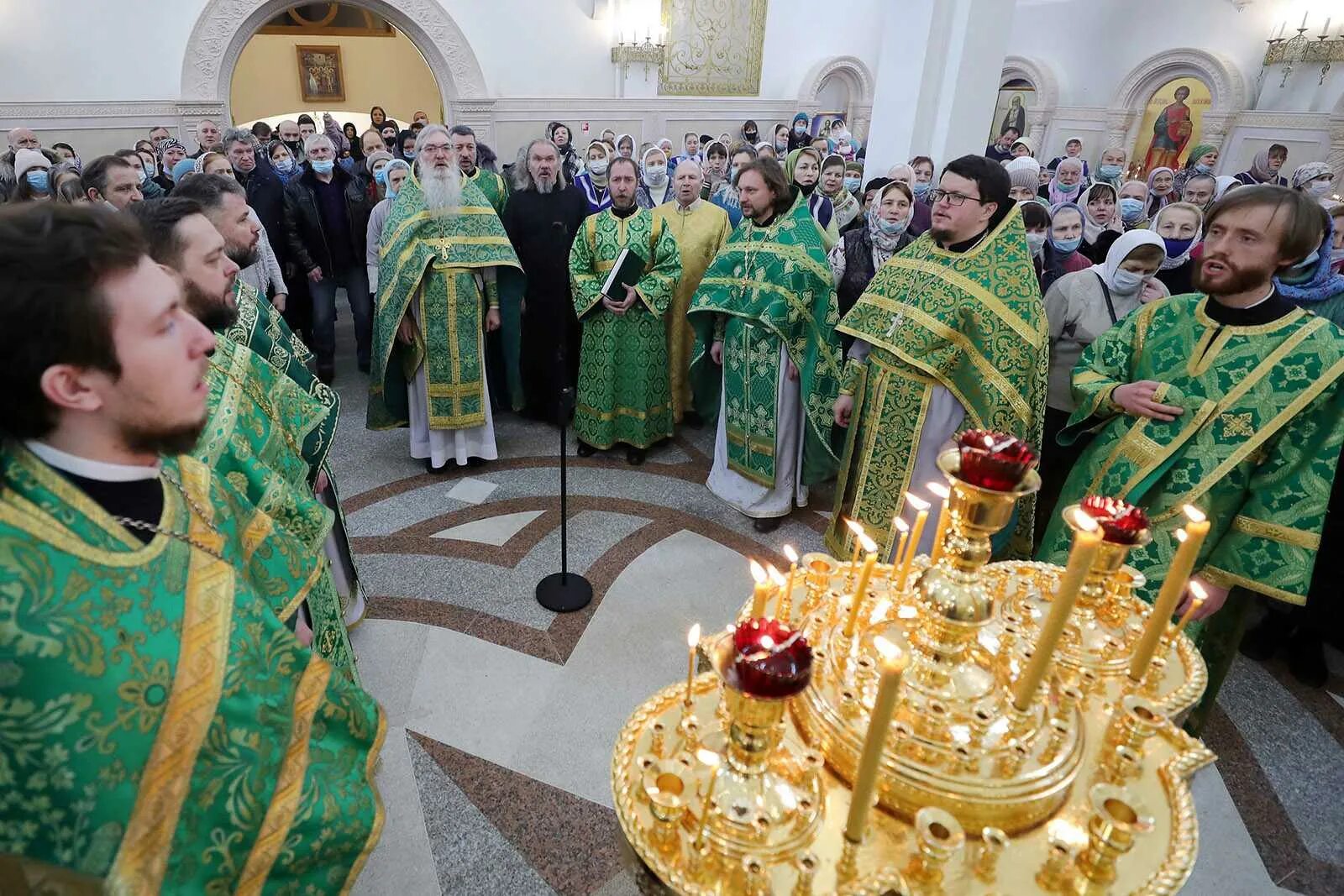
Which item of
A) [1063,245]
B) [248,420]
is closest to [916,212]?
[1063,245]

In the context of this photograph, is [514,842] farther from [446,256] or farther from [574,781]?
[446,256]

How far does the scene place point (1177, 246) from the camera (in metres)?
3.77

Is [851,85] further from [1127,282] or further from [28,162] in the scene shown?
[28,162]

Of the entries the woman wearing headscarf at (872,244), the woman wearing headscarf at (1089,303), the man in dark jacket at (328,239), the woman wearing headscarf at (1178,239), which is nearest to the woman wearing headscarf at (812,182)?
the woman wearing headscarf at (872,244)

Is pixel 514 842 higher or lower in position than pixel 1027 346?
lower

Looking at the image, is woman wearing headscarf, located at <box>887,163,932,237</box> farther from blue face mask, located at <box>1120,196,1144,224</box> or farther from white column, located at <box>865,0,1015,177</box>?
blue face mask, located at <box>1120,196,1144,224</box>

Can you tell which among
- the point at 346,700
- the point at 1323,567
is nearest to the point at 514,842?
the point at 346,700

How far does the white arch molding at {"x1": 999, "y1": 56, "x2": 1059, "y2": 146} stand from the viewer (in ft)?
49.1

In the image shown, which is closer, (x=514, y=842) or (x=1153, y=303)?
(x=514, y=842)

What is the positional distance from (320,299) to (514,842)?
495 centimetres

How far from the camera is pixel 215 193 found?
2.38m

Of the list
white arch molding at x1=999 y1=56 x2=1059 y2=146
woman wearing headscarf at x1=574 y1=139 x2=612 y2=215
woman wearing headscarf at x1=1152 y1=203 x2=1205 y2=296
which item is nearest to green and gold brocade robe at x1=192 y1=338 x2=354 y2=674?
woman wearing headscarf at x1=574 y1=139 x2=612 y2=215

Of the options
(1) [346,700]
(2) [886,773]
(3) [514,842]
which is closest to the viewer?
(2) [886,773]

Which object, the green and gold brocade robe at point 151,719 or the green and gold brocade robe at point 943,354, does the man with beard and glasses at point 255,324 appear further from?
the green and gold brocade robe at point 943,354
